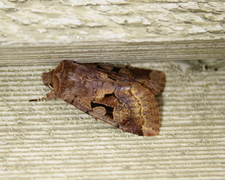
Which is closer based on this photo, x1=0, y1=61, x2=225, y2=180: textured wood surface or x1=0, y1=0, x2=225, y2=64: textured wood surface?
x1=0, y1=0, x2=225, y2=64: textured wood surface

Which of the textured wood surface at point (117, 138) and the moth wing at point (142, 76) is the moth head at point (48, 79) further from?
the moth wing at point (142, 76)

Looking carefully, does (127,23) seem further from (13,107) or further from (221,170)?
(221,170)

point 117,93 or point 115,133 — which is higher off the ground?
point 117,93

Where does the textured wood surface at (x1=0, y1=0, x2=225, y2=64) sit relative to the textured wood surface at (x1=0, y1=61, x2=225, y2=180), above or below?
above

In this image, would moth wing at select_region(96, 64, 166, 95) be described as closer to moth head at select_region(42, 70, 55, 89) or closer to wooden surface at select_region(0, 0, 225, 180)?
wooden surface at select_region(0, 0, 225, 180)

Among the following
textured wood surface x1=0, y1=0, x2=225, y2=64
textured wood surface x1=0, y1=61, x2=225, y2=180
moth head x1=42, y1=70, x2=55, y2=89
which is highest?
textured wood surface x1=0, y1=0, x2=225, y2=64

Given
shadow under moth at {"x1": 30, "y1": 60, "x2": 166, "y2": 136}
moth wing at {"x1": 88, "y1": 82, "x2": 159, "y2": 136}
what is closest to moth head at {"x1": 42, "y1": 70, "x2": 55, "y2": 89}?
shadow under moth at {"x1": 30, "y1": 60, "x2": 166, "y2": 136}

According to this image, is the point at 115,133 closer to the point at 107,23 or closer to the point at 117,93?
the point at 117,93

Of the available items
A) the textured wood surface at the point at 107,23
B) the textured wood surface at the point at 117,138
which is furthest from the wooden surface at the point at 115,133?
the textured wood surface at the point at 107,23

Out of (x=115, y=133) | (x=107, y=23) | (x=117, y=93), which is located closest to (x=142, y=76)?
(x=117, y=93)
